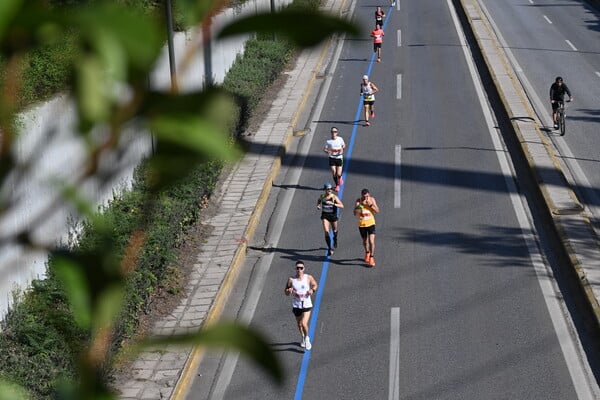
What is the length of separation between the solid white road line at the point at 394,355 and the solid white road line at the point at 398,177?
18.6ft

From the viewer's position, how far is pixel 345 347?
14.6m

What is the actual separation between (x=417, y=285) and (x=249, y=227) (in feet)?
13.5

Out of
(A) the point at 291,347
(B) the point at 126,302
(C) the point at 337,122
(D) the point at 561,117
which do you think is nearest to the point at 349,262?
(A) the point at 291,347

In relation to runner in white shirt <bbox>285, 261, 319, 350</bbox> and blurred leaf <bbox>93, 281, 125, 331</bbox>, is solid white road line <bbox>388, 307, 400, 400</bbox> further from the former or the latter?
blurred leaf <bbox>93, 281, 125, 331</bbox>

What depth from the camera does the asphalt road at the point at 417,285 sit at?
44.3ft

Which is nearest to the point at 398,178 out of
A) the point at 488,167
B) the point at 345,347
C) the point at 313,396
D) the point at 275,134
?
the point at 488,167

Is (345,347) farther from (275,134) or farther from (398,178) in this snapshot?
(275,134)

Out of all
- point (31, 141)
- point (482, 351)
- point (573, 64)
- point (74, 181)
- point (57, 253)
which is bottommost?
point (573, 64)

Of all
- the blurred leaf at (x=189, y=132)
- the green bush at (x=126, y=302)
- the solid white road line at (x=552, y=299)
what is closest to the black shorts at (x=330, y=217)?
the green bush at (x=126, y=302)

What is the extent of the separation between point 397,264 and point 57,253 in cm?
1625

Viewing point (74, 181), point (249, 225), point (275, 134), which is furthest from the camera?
point (275, 134)

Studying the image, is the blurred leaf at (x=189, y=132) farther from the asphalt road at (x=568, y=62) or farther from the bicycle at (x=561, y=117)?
the bicycle at (x=561, y=117)

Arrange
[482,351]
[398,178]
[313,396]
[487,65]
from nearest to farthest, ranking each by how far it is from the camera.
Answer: [313,396]
[482,351]
[398,178]
[487,65]

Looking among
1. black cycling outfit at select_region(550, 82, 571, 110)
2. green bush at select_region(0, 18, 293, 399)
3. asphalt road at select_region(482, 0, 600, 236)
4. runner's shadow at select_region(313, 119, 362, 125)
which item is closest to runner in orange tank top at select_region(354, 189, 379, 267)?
green bush at select_region(0, 18, 293, 399)
